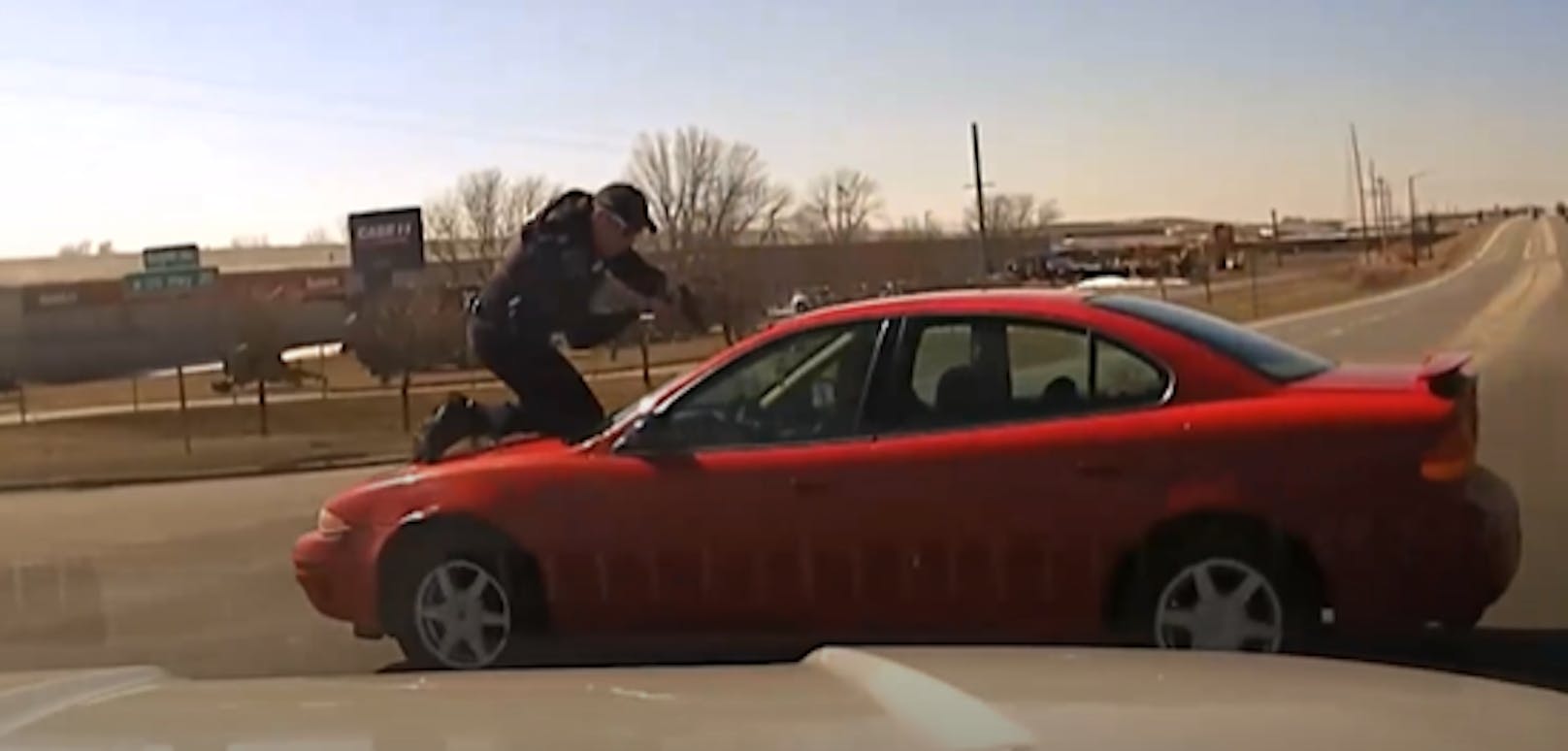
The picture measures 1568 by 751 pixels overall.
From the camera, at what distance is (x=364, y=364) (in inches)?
1646

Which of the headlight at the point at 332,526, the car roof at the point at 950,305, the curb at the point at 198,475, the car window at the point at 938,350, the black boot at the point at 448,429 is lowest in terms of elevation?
the curb at the point at 198,475

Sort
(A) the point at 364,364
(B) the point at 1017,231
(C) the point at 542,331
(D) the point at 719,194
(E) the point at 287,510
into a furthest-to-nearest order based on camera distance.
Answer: (B) the point at 1017,231 → (A) the point at 364,364 → (D) the point at 719,194 → (E) the point at 287,510 → (C) the point at 542,331

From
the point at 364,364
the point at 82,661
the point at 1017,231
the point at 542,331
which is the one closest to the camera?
the point at 82,661

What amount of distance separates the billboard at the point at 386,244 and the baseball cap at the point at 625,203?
33232mm

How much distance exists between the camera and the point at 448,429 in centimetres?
893

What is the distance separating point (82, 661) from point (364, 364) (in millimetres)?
33451

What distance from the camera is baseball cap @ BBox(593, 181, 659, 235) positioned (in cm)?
972

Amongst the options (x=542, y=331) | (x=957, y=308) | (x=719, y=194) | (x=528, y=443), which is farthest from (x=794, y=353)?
(x=719, y=194)

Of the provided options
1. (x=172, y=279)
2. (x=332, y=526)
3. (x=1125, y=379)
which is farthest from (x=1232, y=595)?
(x=172, y=279)

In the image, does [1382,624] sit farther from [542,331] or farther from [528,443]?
Result: [542,331]

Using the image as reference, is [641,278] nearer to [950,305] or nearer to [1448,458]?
[950,305]

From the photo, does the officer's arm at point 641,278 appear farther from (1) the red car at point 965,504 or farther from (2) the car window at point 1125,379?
(2) the car window at point 1125,379

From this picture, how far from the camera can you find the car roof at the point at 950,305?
737 cm

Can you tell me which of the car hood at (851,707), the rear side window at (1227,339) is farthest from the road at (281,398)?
the car hood at (851,707)
